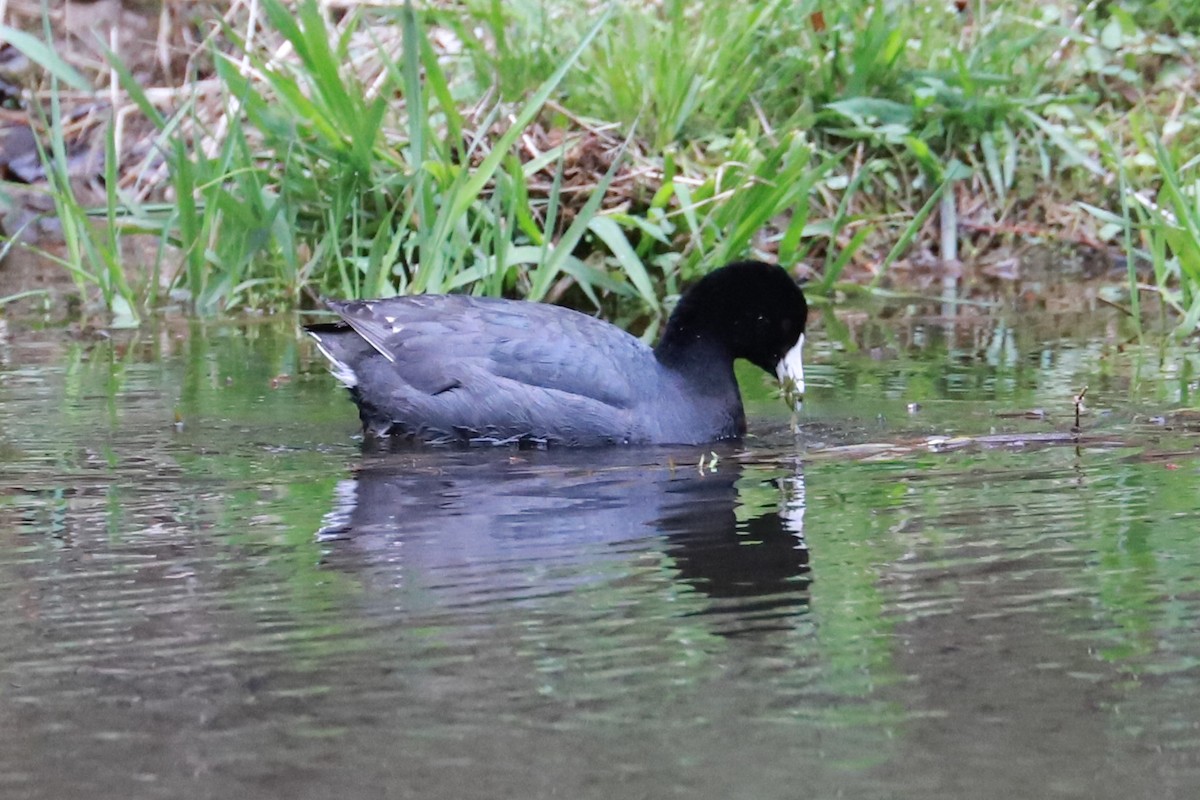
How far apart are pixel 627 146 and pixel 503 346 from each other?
2405 mm

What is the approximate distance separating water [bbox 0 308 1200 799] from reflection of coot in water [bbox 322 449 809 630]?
0.01 meters

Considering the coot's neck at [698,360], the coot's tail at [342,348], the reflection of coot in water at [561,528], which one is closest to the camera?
the reflection of coot in water at [561,528]

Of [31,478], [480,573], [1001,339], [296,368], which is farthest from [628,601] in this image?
[1001,339]

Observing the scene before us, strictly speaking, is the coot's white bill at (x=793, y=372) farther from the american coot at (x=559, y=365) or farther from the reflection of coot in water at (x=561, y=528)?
the reflection of coot in water at (x=561, y=528)

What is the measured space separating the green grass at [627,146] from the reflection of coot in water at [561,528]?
5.68 feet

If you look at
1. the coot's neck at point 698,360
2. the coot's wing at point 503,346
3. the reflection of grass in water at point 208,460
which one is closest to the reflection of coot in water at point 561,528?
the reflection of grass in water at point 208,460

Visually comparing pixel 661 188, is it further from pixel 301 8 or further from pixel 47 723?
pixel 47 723

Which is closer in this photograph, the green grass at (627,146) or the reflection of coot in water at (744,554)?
the reflection of coot in water at (744,554)

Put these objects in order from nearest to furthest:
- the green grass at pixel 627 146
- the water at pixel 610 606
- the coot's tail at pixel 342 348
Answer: the water at pixel 610 606 < the coot's tail at pixel 342 348 < the green grass at pixel 627 146

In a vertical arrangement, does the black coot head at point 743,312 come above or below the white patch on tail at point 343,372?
above

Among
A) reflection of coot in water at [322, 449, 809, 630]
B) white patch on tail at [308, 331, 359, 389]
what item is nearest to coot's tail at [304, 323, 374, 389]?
white patch on tail at [308, 331, 359, 389]

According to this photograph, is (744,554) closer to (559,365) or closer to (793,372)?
(559,365)

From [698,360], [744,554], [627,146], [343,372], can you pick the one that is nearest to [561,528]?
[744,554]

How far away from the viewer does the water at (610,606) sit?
88.2 inches
